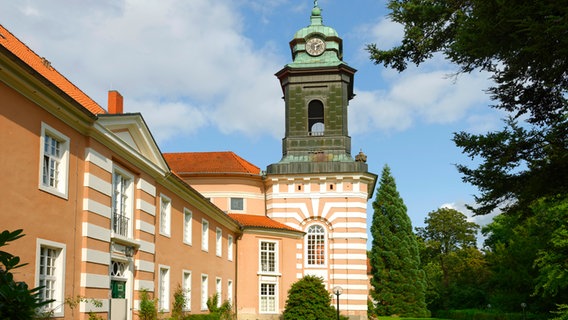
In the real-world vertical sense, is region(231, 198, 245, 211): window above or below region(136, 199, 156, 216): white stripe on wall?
above

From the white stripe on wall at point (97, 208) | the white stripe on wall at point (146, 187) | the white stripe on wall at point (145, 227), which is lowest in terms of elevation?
the white stripe on wall at point (145, 227)

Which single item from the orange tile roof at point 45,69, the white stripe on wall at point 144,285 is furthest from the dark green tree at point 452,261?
the orange tile roof at point 45,69

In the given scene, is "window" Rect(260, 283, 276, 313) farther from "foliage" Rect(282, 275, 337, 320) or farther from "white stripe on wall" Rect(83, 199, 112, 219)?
"white stripe on wall" Rect(83, 199, 112, 219)

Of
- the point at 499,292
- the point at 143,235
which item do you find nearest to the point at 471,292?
the point at 499,292

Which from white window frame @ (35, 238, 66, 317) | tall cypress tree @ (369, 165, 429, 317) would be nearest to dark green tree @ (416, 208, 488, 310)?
tall cypress tree @ (369, 165, 429, 317)

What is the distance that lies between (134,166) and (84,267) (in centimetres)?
456

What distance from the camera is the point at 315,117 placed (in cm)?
4197

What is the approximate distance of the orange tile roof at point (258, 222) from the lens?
36.3m

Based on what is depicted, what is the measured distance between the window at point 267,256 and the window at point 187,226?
1073 cm

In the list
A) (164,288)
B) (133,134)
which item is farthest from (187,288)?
(133,134)

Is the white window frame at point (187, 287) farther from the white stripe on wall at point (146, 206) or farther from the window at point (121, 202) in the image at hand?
the window at point (121, 202)

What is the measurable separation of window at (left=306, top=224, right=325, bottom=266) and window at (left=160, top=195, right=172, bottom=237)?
17.2 metres

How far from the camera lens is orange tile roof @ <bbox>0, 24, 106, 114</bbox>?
15909mm

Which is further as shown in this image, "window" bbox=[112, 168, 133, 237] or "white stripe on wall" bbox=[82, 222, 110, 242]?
"window" bbox=[112, 168, 133, 237]
